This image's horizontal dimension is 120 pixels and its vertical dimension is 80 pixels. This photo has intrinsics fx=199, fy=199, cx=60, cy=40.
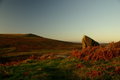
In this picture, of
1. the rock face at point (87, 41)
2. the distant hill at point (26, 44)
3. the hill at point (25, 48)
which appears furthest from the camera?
the distant hill at point (26, 44)

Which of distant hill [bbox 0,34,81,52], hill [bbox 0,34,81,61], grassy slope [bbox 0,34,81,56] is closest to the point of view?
hill [bbox 0,34,81,61]

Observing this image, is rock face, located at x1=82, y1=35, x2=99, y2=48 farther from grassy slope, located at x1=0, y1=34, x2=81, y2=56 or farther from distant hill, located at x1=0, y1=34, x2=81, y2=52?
distant hill, located at x1=0, y1=34, x2=81, y2=52

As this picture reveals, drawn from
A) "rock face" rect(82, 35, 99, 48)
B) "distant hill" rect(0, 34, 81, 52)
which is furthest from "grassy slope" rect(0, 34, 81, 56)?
"rock face" rect(82, 35, 99, 48)

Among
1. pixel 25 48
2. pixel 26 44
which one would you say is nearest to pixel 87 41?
pixel 25 48

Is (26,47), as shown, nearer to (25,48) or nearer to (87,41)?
(25,48)

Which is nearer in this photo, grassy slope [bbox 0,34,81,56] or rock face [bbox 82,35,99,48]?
rock face [bbox 82,35,99,48]

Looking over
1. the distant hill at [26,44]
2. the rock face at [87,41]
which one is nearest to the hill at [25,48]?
the distant hill at [26,44]

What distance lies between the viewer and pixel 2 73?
15742 mm

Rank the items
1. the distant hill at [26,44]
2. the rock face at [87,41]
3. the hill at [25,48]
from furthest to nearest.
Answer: the distant hill at [26,44]
the hill at [25,48]
the rock face at [87,41]

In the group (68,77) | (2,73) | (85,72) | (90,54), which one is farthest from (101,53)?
(2,73)

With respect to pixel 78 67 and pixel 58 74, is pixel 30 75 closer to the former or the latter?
pixel 58 74

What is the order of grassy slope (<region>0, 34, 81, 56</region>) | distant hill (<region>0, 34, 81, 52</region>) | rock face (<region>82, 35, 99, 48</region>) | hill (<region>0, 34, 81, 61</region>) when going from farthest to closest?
distant hill (<region>0, 34, 81, 52</region>), grassy slope (<region>0, 34, 81, 56</region>), hill (<region>0, 34, 81, 61</region>), rock face (<region>82, 35, 99, 48</region>)

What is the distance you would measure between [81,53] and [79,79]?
6.71m

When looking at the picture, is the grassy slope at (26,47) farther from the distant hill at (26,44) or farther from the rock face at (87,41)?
the rock face at (87,41)
